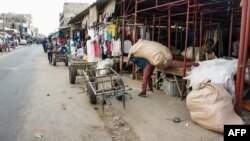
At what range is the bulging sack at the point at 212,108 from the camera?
6.38 metres

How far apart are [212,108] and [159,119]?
1.33 meters

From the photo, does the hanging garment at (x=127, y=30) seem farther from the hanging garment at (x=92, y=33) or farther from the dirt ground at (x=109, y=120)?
the dirt ground at (x=109, y=120)

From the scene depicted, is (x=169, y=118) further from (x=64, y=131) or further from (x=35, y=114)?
(x=35, y=114)

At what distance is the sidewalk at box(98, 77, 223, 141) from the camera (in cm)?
625

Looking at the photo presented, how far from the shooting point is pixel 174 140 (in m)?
6.04

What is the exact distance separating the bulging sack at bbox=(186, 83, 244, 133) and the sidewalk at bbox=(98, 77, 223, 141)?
6.9 inches

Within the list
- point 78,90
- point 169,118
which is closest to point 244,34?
point 169,118

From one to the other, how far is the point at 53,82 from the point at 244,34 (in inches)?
326

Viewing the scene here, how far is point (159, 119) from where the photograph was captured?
7.38m

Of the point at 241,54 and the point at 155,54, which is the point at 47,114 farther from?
the point at 241,54

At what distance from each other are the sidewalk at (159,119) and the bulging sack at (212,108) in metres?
0.17

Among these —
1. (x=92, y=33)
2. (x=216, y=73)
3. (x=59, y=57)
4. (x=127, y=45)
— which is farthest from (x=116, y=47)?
(x=216, y=73)

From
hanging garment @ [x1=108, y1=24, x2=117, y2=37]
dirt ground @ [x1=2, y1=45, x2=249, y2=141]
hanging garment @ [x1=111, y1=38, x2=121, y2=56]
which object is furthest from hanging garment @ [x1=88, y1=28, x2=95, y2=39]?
dirt ground @ [x1=2, y1=45, x2=249, y2=141]

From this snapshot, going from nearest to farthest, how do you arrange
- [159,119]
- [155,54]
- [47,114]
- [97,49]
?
[159,119]
[47,114]
[155,54]
[97,49]
